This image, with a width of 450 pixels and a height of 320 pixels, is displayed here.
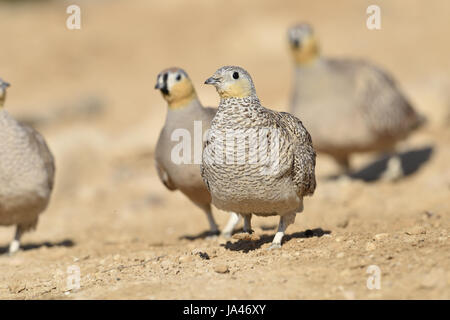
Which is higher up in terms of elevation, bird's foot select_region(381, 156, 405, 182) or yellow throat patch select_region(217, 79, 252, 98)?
yellow throat patch select_region(217, 79, 252, 98)

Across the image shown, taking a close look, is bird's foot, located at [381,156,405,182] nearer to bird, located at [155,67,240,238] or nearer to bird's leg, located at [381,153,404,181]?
bird's leg, located at [381,153,404,181]

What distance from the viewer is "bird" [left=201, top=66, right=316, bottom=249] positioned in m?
5.34

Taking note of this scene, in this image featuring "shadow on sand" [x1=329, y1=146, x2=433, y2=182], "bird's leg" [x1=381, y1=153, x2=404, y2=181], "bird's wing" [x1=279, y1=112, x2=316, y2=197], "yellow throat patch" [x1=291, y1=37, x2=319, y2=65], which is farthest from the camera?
"shadow on sand" [x1=329, y1=146, x2=433, y2=182]

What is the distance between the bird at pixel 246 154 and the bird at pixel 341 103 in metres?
4.97

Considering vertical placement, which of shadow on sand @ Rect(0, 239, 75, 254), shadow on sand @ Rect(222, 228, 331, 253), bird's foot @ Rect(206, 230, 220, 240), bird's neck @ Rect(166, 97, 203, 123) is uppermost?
bird's neck @ Rect(166, 97, 203, 123)

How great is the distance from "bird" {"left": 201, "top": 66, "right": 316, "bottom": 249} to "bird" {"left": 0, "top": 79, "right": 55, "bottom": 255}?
2.70 meters

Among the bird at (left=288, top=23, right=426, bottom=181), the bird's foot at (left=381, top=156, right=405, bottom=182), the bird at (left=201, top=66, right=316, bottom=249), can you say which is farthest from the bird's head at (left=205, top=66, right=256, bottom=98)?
the bird's foot at (left=381, top=156, right=405, bottom=182)

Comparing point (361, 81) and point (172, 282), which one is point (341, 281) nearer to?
point (172, 282)

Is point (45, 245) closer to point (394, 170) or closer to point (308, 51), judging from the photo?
point (308, 51)

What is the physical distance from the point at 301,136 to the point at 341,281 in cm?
154

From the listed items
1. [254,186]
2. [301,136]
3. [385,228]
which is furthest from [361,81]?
[254,186]

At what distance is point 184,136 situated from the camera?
7.09 metres

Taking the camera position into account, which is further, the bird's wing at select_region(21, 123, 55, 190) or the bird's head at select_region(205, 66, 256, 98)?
the bird's wing at select_region(21, 123, 55, 190)
